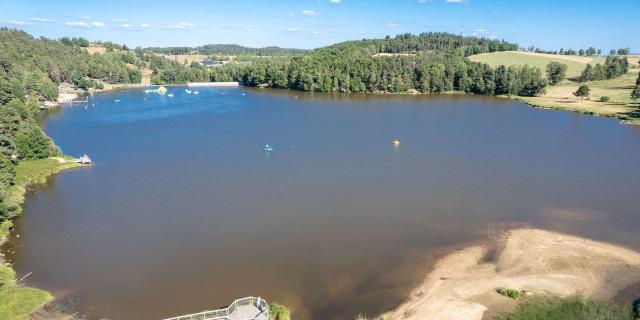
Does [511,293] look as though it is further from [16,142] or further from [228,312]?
[16,142]

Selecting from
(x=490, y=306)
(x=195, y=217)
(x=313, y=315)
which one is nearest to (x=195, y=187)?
(x=195, y=217)

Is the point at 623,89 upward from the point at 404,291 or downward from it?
upward

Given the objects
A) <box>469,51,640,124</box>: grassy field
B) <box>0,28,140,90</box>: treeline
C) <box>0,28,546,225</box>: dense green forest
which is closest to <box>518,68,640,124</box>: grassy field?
<box>469,51,640,124</box>: grassy field

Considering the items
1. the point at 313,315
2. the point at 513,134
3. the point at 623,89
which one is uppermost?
the point at 623,89

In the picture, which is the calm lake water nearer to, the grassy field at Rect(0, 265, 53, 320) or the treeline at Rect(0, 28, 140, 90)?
the grassy field at Rect(0, 265, 53, 320)

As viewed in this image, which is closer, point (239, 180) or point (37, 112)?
point (239, 180)

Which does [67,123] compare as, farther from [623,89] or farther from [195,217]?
[623,89]

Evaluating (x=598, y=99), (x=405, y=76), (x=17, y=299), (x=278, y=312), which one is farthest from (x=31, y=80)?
(x=598, y=99)
